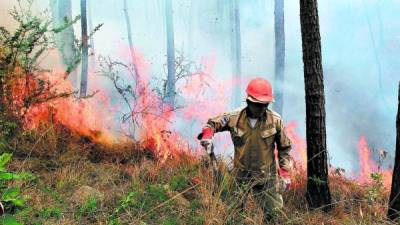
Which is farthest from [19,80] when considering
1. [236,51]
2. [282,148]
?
[236,51]

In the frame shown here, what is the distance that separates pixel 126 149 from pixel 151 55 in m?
4.63

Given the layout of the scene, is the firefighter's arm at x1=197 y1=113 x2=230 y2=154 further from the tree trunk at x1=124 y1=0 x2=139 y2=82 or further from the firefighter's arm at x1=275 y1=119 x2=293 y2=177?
the tree trunk at x1=124 y1=0 x2=139 y2=82

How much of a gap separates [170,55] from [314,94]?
24.1 feet

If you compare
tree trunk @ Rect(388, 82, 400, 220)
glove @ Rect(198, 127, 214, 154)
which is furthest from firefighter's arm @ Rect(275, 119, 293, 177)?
tree trunk @ Rect(388, 82, 400, 220)

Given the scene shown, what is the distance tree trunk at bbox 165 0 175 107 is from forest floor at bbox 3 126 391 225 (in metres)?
3.75

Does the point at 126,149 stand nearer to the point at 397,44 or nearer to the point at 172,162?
the point at 172,162

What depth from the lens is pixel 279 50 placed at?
13.1m

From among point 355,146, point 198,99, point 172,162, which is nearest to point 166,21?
point 198,99

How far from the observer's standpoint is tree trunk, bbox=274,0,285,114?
43.0 feet

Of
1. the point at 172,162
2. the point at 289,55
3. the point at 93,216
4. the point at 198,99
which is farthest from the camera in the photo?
the point at 289,55

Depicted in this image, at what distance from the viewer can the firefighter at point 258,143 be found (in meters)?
4.91

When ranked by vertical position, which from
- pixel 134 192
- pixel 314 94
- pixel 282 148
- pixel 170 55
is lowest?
pixel 134 192

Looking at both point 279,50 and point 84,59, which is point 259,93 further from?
point 279,50

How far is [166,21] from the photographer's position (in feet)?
43.1
